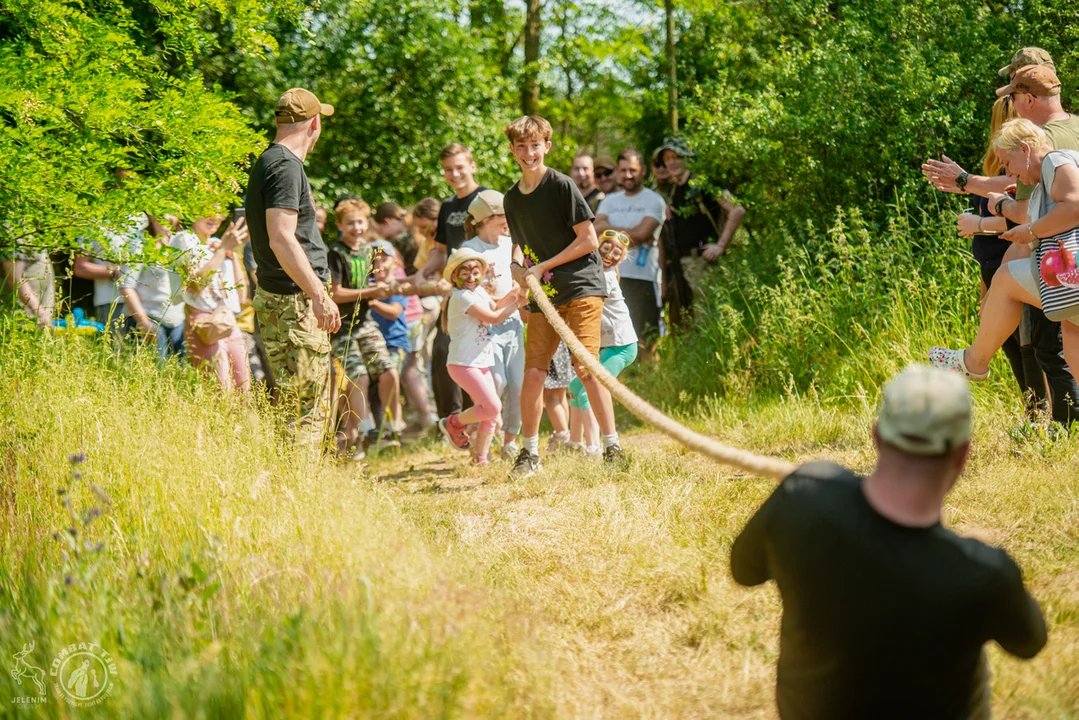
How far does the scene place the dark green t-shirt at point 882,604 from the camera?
2.06 metres

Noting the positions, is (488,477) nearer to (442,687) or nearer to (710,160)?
(442,687)

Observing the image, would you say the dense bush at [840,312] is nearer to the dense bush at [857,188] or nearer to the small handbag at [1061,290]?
the dense bush at [857,188]

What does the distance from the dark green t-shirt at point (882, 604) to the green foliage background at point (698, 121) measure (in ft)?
14.0

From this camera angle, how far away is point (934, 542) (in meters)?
2.07

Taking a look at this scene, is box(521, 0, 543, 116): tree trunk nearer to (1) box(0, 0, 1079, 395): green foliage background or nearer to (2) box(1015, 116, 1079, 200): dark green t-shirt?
(1) box(0, 0, 1079, 395): green foliage background

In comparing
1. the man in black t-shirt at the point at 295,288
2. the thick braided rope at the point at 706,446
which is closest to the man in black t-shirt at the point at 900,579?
the thick braided rope at the point at 706,446

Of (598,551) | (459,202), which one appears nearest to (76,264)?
(459,202)

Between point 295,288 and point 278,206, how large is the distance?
47cm

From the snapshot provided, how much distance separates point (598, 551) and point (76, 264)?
5.34m

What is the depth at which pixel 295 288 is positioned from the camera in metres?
5.16

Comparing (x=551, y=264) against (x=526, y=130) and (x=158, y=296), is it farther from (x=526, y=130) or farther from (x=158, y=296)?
(x=158, y=296)

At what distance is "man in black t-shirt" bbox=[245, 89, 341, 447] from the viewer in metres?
4.98

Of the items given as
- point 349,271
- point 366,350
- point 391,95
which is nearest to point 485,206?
point 349,271

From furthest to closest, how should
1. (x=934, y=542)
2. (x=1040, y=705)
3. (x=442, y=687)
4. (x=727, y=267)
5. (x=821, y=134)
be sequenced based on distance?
Result: (x=727, y=267) → (x=821, y=134) → (x=1040, y=705) → (x=442, y=687) → (x=934, y=542)
